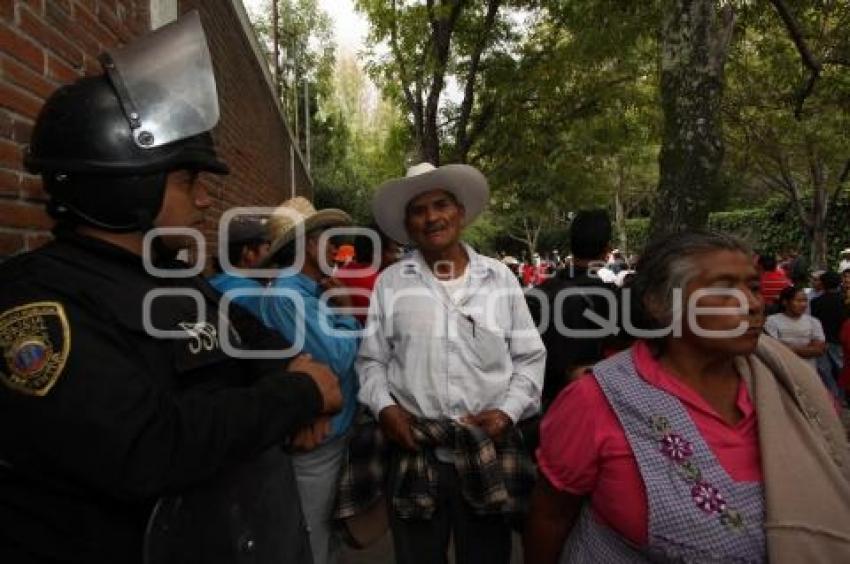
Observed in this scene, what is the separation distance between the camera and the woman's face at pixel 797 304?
5.35 meters

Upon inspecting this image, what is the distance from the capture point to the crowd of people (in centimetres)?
118

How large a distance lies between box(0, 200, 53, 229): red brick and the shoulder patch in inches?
35.7

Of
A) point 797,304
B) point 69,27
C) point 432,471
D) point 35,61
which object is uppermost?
point 69,27

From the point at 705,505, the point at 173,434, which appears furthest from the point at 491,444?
the point at 173,434

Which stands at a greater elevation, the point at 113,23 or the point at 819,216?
the point at 113,23

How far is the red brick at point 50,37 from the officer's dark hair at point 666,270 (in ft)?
6.96

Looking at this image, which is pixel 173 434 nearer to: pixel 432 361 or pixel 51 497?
pixel 51 497

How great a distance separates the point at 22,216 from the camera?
1966 millimetres

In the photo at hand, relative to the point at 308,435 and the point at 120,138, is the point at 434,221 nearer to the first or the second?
the point at 308,435

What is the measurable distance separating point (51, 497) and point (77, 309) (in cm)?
36

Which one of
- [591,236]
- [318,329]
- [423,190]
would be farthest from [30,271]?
[591,236]

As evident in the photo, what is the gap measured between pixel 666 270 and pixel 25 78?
6.92 ft

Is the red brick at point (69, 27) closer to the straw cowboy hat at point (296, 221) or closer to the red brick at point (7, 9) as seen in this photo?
the red brick at point (7, 9)

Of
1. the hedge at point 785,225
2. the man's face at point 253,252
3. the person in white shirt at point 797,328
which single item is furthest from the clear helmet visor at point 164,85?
the hedge at point 785,225
